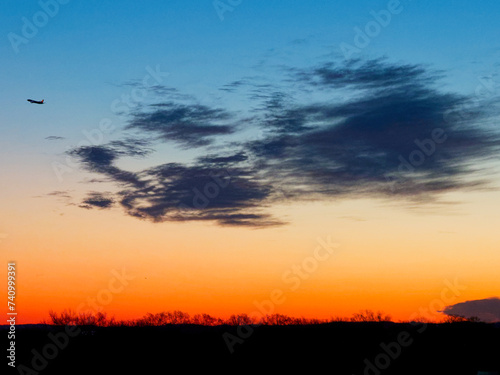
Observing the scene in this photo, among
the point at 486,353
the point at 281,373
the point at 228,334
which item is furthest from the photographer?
the point at 228,334

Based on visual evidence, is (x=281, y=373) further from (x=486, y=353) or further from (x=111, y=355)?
(x=486, y=353)

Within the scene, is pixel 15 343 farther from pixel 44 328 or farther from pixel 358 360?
pixel 358 360

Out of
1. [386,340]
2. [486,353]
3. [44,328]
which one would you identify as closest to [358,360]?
[386,340]

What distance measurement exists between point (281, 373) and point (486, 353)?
12.9m

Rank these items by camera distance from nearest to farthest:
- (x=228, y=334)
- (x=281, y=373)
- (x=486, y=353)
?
(x=281, y=373) → (x=486, y=353) → (x=228, y=334)

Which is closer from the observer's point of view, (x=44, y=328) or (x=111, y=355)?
(x=111, y=355)

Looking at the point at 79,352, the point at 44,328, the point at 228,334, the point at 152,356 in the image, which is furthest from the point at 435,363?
the point at 44,328

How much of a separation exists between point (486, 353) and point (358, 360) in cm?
797

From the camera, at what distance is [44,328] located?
153 feet

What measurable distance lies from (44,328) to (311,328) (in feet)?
58.8

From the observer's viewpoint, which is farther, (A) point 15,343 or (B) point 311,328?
(B) point 311,328

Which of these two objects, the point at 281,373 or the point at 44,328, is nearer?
the point at 281,373

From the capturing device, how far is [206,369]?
135 ft

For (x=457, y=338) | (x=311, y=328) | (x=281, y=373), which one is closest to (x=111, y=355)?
(x=281, y=373)
